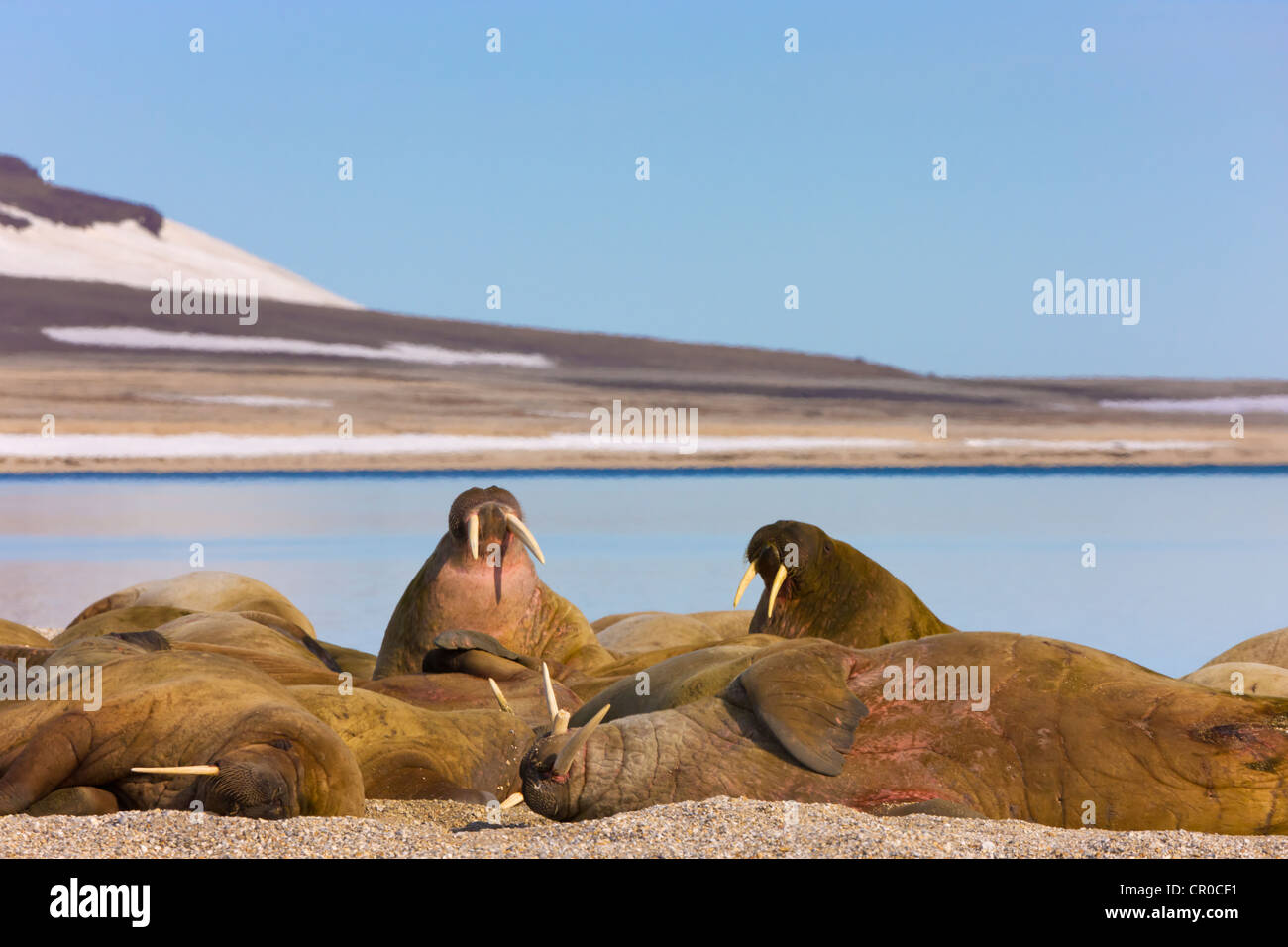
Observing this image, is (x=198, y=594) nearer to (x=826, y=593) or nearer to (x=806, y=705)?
(x=826, y=593)

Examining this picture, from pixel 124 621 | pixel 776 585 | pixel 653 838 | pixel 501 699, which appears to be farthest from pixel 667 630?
pixel 653 838

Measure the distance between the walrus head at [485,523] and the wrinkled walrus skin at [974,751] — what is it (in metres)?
3.89

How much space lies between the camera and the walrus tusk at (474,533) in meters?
8.64

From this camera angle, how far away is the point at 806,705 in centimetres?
484

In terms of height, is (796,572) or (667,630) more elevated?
(796,572)

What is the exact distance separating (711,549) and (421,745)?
1808cm

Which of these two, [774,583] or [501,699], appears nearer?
[501,699]

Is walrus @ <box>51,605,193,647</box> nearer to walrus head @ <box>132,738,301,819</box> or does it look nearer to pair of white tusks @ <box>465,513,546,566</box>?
pair of white tusks @ <box>465,513,546,566</box>

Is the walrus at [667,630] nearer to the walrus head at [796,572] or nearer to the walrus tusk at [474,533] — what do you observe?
the walrus head at [796,572]

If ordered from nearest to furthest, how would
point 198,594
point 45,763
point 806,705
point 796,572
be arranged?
1. point 806,705
2. point 45,763
3. point 796,572
4. point 198,594

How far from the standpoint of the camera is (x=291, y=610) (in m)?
11.3
